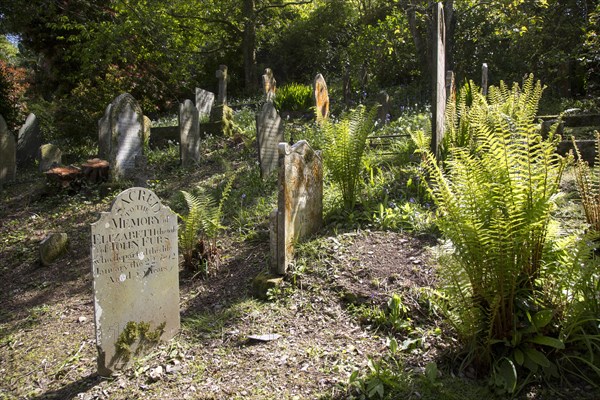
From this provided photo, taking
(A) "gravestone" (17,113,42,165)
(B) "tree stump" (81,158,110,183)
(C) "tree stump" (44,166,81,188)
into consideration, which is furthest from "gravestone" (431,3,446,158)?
(A) "gravestone" (17,113,42,165)

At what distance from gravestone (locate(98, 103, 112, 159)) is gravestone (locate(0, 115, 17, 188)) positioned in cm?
194

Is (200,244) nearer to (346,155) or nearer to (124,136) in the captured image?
(346,155)

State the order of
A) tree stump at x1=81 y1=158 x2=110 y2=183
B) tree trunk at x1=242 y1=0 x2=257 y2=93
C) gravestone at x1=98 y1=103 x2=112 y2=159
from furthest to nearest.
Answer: tree trunk at x1=242 y1=0 x2=257 y2=93 → gravestone at x1=98 y1=103 x2=112 y2=159 → tree stump at x1=81 y1=158 x2=110 y2=183

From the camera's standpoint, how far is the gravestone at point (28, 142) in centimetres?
1198

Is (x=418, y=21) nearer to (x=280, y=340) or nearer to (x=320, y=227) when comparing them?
(x=320, y=227)

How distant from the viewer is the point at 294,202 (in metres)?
4.77

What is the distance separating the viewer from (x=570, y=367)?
3041mm

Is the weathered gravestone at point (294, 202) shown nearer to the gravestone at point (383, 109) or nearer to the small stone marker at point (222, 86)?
the gravestone at point (383, 109)

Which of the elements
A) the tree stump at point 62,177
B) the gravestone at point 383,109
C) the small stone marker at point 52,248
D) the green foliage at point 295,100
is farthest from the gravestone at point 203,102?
the small stone marker at point 52,248

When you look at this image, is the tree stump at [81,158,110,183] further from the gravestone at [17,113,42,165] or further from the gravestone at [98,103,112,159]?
the gravestone at [17,113,42,165]

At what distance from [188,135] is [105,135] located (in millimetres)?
1584

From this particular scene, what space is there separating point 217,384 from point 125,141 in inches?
265

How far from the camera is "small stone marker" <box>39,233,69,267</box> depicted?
20.5 feet

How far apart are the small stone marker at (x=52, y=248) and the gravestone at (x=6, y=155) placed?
4425 mm
